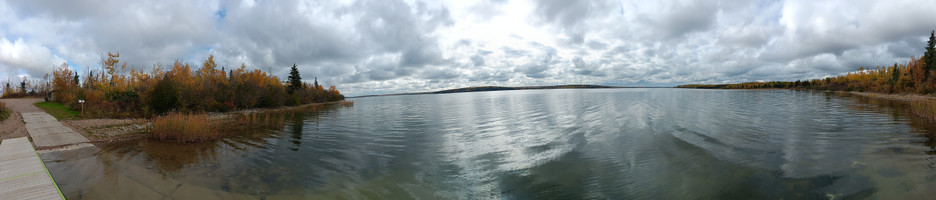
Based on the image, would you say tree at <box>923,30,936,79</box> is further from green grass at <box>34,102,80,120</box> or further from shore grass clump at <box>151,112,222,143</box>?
green grass at <box>34,102,80,120</box>

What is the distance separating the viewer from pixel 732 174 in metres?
6.97

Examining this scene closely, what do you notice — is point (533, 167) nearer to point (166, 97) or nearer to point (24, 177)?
point (24, 177)

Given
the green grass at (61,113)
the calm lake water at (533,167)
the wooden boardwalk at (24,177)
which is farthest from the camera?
the green grass at (61,113)

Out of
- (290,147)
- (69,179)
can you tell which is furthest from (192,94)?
(69,179)

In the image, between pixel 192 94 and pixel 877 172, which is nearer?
pixel 877 172

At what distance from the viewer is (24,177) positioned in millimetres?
6320

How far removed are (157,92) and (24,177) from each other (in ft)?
72.4

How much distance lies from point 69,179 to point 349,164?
555 centimetres

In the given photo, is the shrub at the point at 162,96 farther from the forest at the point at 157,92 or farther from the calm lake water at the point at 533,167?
the calm lake water at the point at 533,167

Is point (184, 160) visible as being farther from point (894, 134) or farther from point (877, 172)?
point (894, 134)

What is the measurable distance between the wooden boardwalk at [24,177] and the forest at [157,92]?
13050 millimetres

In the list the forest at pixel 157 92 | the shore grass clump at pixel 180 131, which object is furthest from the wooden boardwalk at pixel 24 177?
the forest at pixel 157 92

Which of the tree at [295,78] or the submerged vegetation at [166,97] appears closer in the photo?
the submerged vegetation at [166,97]

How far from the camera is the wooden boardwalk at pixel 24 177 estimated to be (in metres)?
5.40
